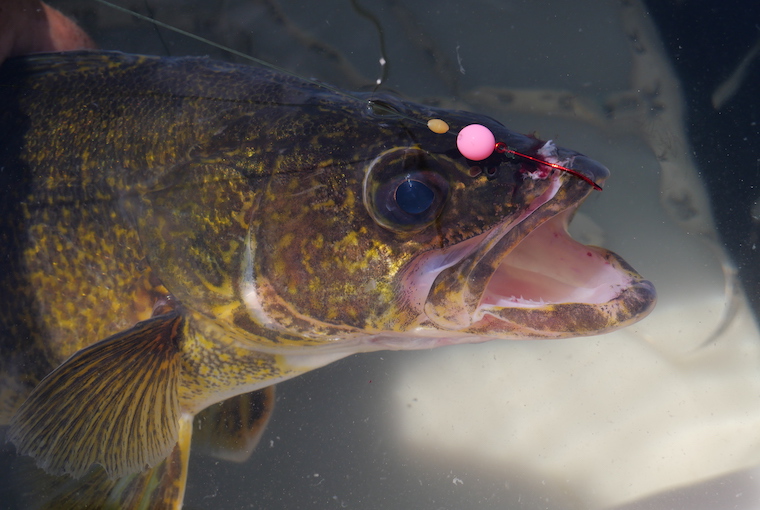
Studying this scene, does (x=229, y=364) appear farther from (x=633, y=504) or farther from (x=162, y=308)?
(x=633, y=504)

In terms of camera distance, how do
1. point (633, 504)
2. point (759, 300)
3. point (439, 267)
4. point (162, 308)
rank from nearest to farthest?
point (439, 267), point (162, 308), point (633, 504), point (759, 300)

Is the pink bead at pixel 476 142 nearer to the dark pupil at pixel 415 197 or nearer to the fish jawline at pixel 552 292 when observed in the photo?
the dark pupil at pixel 415 197

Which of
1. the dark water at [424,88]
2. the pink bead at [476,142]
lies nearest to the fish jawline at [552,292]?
the pink bead at [476,142]

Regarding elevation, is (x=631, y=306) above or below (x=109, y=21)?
above

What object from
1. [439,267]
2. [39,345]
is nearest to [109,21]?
[39,345]

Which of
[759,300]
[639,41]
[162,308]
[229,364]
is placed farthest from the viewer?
[639,41]

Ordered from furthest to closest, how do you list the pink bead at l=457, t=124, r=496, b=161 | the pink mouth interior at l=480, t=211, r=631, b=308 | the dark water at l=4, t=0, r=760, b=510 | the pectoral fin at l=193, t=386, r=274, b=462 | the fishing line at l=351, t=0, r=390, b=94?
the fishing line at l=351, t=0, r=390, b=94, the dark water at l=4, t=0, r=760, b=510, the pectoral fin at l=193, t=386, r=274, b=462, the pink mouth interior at l=480, t=211, r=631, b=308, the pink bead at l=457, t=124, r=496, b=161

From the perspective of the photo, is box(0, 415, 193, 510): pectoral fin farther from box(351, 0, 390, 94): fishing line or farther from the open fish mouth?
box(351, 0, 390, 94): fishing line

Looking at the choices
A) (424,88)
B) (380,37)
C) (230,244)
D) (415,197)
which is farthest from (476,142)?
(380,37)

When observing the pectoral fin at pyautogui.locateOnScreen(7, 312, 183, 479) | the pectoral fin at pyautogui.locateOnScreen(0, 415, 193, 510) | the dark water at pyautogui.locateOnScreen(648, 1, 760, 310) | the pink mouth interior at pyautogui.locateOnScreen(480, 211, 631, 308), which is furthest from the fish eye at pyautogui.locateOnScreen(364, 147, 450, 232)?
the dark water at pyautogui.locateOnScreen(648, 1, 760, 310)
